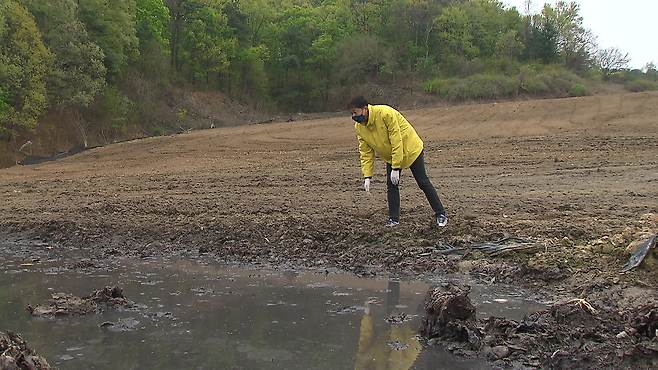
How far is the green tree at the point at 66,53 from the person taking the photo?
24703mm

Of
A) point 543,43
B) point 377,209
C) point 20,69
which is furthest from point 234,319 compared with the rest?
point 543,43

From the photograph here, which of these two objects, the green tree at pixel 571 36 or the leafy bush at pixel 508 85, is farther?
the green tree at pixel 571 36

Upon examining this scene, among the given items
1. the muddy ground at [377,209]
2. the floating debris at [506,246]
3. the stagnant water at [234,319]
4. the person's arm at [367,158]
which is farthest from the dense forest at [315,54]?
the floating debris at [506,246]

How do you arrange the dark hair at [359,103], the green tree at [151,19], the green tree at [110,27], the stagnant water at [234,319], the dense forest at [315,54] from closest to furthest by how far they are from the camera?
1. the stagnant water at [234,319]
2. the dark hair at [359,103]
3. the green tree at [110,27]
4. the dense forest at [315,54]
5. the green tree at [151,19]

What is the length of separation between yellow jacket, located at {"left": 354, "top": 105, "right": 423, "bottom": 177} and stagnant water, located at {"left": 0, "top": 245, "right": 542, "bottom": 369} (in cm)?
164

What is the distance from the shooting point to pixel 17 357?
3.68 metres

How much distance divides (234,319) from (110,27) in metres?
27.0

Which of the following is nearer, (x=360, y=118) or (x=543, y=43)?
(x=360, y=118)

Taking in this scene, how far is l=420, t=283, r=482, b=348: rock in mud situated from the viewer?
4621 millimetres

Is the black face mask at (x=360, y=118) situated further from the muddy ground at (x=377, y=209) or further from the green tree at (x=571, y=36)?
the green tree at (x=571, y=36)

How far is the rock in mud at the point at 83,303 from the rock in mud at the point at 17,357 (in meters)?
1.49

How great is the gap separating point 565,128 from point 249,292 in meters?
16.6

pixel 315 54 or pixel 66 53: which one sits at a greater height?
pixel 315 54

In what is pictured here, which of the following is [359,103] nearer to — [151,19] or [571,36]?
[151,19]
